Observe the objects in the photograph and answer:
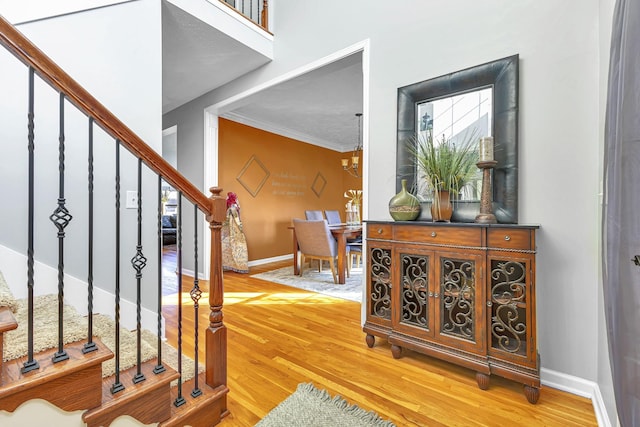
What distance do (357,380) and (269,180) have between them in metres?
4.13

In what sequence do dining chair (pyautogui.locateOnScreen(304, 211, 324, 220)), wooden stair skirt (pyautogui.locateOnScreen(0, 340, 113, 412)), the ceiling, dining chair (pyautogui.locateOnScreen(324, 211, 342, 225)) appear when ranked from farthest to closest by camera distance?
dining chair (pyautogui.locateOnScreen(324, 211, 342, 225)) → dining chair (pyautogui.locateOnScreen(304, 211, 324, 220)) → the ceiling → wooden stair skirt (pyautogui.locateOnScreen(0, 340, 113, 412))

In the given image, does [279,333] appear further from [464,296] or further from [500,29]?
[500,29]

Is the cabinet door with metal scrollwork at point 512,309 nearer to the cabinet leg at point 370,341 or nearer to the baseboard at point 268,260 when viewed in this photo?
the cabinet leg at point 370,341

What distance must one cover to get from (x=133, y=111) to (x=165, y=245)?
21.8 feet

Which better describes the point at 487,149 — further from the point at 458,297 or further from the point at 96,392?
the point at 96,392

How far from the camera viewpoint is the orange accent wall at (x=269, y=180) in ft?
15.4

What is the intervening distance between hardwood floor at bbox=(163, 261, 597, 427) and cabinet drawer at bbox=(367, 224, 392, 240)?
31.5 inches

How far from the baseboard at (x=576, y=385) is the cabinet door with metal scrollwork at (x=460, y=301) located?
44 cm

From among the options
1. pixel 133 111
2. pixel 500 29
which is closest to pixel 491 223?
pixel 500 29

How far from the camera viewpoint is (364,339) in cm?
222

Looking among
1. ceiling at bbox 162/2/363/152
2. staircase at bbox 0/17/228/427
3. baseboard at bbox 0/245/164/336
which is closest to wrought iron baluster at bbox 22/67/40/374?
staircase at bbox 0/17/228/427

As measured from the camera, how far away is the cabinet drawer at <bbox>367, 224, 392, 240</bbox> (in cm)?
199

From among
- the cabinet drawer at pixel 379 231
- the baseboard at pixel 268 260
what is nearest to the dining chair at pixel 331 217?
the baseboard at pixel 268 260

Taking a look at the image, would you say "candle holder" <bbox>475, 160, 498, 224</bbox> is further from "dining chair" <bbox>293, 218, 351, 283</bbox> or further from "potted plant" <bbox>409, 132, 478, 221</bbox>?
"dining chair" <bbox>293, 218, 351, 283</bbox>
